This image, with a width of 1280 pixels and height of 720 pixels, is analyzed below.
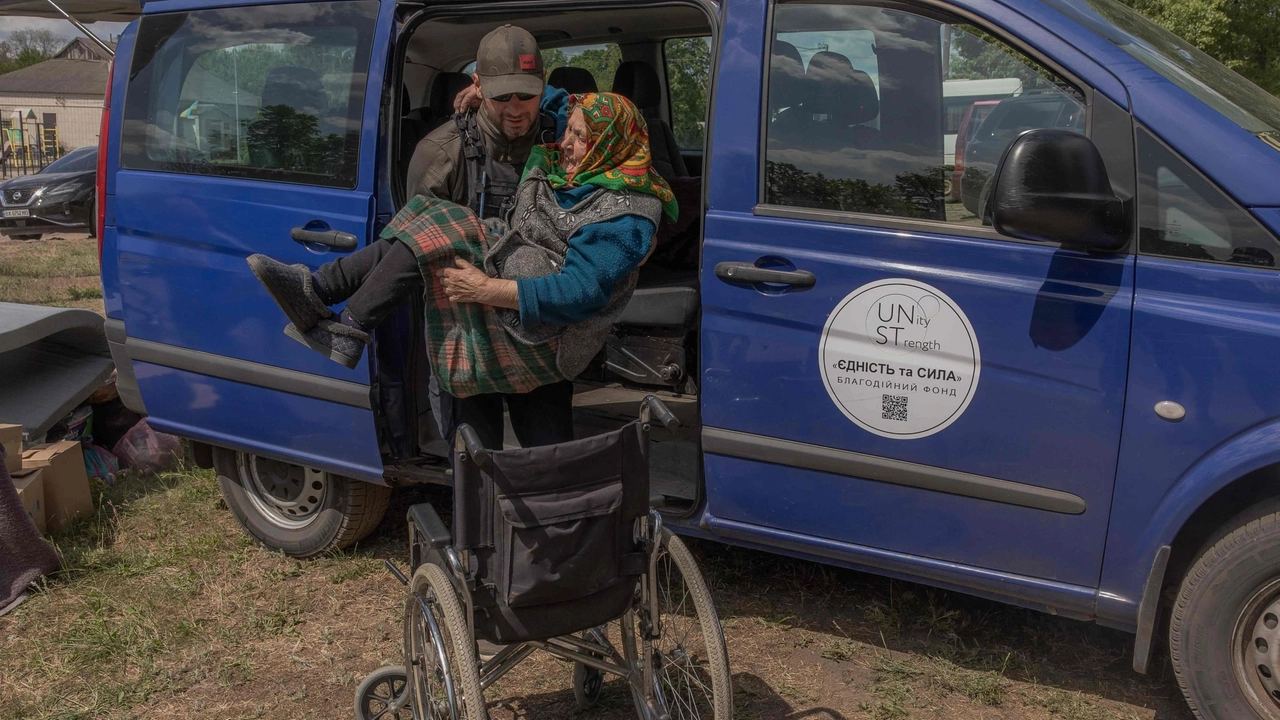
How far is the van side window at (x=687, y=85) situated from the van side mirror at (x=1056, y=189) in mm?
2828

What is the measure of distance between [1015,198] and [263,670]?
8.80ft

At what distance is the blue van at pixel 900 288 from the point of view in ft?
8.55

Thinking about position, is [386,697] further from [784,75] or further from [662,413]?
[784,75]

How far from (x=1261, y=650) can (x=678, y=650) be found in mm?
1422

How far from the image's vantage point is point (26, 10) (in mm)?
9516

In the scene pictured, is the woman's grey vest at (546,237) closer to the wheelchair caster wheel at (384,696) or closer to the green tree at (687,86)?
the wheelchair caster wheel at (384,696)

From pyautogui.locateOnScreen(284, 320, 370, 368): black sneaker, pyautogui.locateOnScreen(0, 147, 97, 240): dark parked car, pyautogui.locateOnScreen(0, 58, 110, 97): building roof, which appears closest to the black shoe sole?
pyautogui.locateOnScreen(284, 320, 370, 368): black sneaker

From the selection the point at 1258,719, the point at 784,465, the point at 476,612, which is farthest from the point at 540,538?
the point at 1258,719

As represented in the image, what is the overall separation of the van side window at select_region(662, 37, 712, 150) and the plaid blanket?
2550 mm

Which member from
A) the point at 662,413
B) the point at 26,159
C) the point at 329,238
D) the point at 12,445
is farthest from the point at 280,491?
the point at 26,159

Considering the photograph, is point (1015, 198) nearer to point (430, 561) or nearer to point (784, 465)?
point (784, 465)

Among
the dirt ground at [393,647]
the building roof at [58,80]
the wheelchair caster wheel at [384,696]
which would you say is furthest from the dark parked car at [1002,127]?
the building roof at [58,80]

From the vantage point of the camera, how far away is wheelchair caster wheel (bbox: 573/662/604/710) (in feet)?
10.1

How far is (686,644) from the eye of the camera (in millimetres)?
2865
